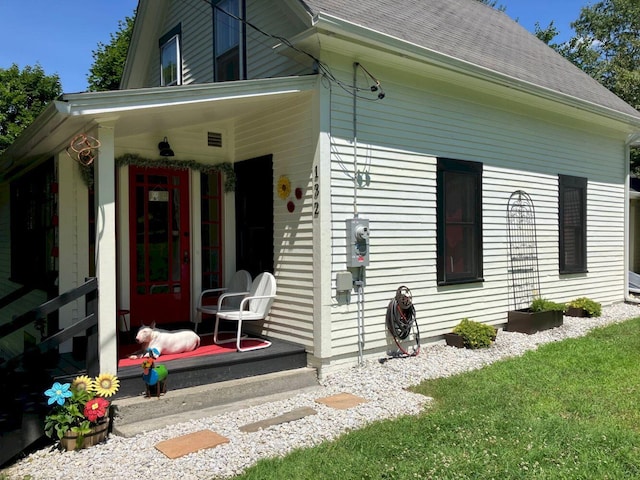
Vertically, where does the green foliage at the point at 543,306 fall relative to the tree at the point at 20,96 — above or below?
below

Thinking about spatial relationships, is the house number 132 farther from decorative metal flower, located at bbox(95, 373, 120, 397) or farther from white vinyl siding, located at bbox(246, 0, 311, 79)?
decorative metal flower, located at bbox(95, 373, 120, 397)

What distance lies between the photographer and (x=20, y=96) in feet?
74.3

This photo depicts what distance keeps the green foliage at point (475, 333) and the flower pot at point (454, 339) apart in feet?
0.14

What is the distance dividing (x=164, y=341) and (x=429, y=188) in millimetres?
3690

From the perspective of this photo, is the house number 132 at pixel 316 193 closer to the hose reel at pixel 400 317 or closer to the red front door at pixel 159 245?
the hose reel at pixel 400 317

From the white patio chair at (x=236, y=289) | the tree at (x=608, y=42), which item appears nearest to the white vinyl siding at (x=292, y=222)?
the white patio chair at (x=236, y=289)

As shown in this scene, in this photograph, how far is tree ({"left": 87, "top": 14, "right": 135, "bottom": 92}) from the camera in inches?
838

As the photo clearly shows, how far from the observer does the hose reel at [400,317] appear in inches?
239

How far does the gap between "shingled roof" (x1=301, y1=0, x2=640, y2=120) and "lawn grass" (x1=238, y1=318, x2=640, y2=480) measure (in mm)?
3850

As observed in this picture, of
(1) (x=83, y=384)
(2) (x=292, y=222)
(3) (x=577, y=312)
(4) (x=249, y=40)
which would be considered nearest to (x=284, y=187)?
(2) (x=292, y=222)

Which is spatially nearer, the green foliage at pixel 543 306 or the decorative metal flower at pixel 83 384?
the decorative metal flower at pixel 83 384

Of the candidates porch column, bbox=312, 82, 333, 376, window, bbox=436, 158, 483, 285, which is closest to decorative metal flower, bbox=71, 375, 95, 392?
porch column, bbox=312, 82, 333, 376

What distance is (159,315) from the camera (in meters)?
6.50

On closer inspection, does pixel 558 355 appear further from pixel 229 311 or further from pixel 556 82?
pixel 556 82
